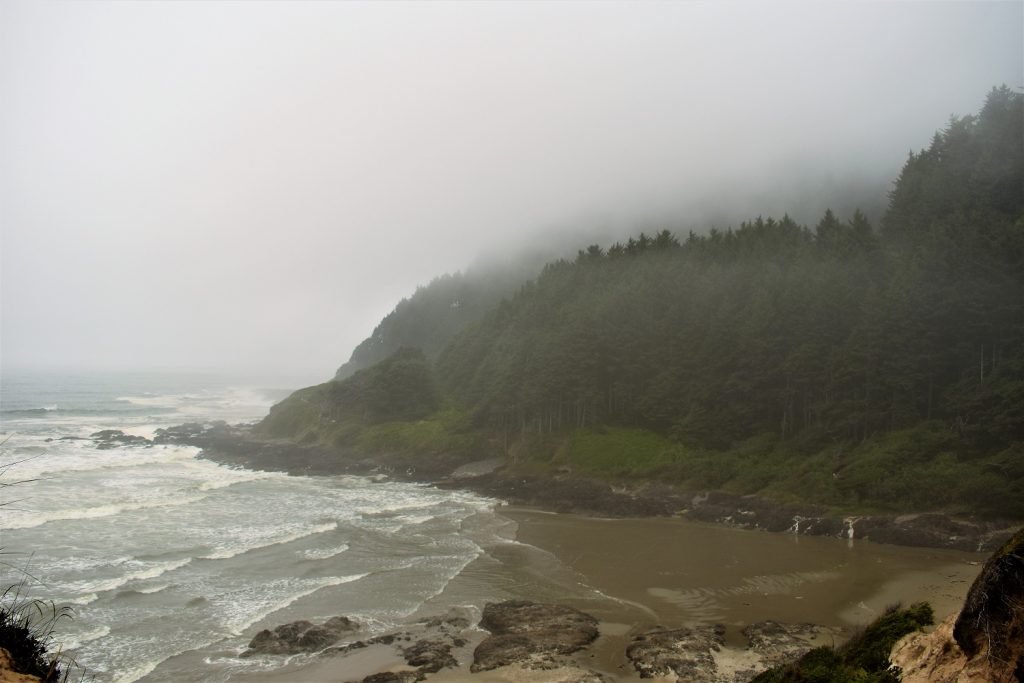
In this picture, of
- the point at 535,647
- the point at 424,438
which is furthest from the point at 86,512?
the point at 535,647

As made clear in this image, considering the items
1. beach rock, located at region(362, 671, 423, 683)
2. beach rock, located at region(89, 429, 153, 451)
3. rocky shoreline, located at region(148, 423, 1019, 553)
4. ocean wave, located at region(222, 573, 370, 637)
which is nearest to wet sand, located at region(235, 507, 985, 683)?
beach rock, located at region(362, 671, 423, 683)

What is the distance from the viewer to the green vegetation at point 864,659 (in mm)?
9781

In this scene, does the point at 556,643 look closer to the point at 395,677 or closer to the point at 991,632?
the point at 395,677

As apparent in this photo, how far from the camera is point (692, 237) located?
228 feet

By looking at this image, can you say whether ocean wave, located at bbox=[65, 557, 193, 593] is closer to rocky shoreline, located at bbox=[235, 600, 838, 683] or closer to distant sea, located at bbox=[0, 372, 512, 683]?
distant sea, located at bbox=[0, 372, 512, 683]

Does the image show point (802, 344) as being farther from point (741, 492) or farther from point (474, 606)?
point (474, 606)

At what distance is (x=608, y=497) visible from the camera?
1569 inches

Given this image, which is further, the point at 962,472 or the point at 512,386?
the point at 512,386

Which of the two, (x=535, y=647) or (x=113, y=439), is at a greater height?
(x=113, y=439)

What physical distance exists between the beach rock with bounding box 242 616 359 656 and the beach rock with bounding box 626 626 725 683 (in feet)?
31.1

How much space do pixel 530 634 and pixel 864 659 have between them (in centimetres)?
1054

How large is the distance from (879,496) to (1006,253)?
1713 centimetres

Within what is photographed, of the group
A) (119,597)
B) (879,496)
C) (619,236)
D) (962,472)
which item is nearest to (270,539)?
(119,597)

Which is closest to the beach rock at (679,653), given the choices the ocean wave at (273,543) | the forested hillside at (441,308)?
the ocean wave at (273,543)
